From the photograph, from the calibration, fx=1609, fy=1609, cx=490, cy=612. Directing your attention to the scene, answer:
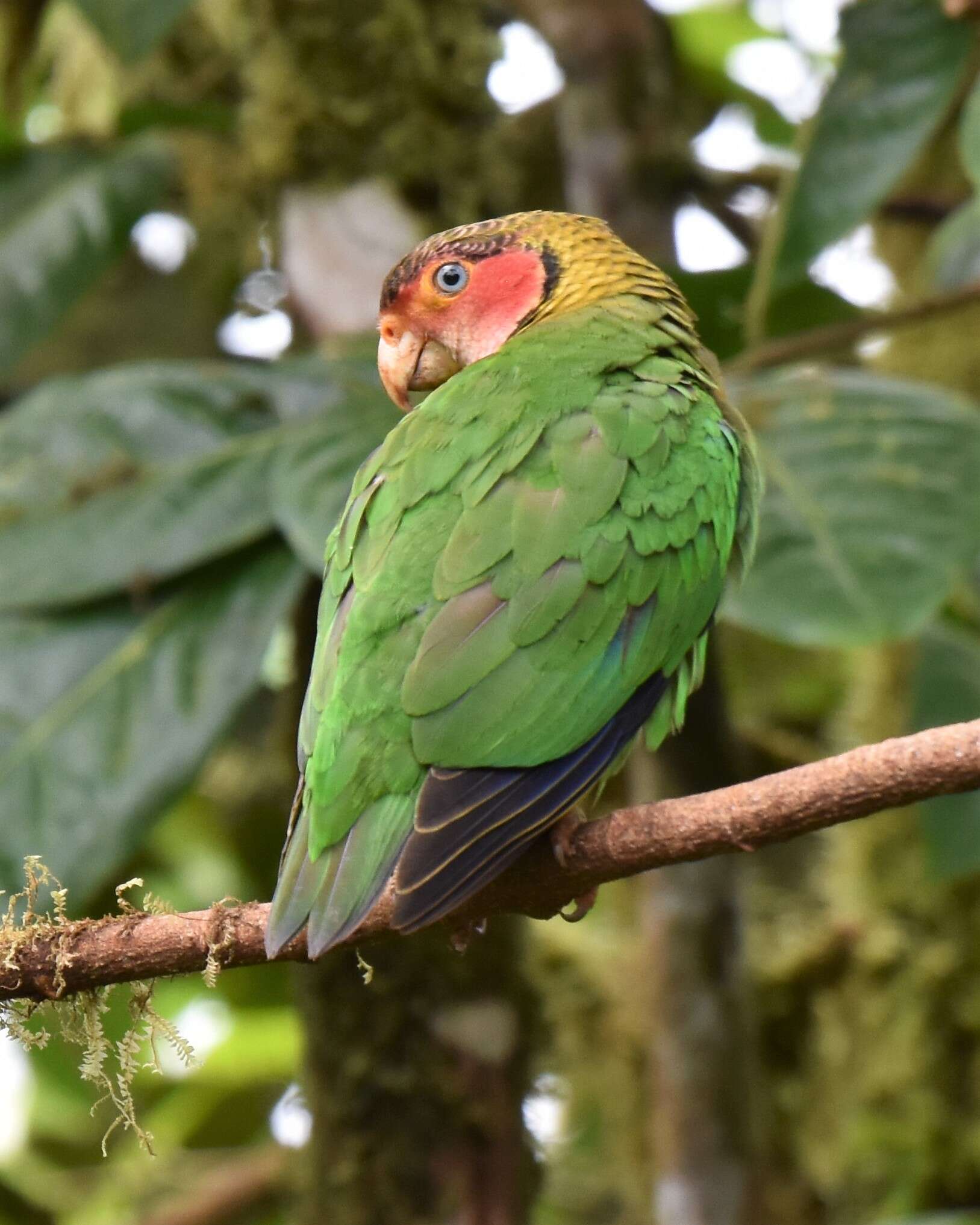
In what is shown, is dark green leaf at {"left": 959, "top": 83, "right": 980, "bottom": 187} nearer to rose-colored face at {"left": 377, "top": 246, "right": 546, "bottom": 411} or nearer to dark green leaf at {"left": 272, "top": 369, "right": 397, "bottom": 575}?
rose-colored face at {"left": 377, "top": 246, "right": 546, "bottom": 411}

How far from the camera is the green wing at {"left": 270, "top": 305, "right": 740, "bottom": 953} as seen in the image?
1.83 meters

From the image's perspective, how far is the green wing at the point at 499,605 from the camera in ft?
6.01

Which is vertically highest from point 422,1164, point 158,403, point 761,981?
point 158,403

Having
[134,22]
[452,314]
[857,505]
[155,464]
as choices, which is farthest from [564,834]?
[134,22]

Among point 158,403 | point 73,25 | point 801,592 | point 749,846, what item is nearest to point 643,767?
point 801,592

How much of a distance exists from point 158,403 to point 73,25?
190 cm

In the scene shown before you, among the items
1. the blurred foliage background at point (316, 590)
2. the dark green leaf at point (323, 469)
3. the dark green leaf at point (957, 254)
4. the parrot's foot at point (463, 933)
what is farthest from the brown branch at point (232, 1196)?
the dark green leaf at point (957, 254)

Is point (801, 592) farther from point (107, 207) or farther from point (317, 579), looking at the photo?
point (107, 207)

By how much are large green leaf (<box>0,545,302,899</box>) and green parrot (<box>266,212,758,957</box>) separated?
30.2 inches

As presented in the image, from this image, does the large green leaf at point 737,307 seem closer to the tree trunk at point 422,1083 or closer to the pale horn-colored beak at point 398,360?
the pale horn-colored beak at point 398,360

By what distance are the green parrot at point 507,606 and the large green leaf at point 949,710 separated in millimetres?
1071

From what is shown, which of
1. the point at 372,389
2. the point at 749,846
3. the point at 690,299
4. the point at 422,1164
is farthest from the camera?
the point at 690,299

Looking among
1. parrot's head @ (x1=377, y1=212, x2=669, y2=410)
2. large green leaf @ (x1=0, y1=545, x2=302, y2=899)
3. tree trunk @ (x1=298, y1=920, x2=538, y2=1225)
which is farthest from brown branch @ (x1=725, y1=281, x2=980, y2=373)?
tree trunk @ (x1=298, y1=920, x2=538, y2=1225)

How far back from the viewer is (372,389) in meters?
3.21
